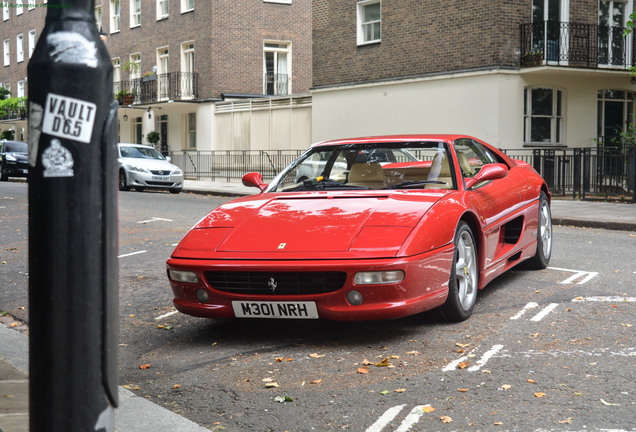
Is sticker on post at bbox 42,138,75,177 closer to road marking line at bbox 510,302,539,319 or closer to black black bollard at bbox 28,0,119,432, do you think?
black black bollard at bbox 28,0,119,432

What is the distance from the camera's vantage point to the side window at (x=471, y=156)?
711cm

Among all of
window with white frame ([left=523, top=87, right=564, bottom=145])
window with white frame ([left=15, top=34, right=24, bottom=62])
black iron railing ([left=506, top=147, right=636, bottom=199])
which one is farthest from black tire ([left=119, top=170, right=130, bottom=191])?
window with white frame ([left=15, top=34, right=24, bottom=62])

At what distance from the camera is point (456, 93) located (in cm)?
2433

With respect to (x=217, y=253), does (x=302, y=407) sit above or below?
below

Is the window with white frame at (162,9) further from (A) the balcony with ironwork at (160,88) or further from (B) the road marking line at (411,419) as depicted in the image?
(B) the road marking line at (411,419)

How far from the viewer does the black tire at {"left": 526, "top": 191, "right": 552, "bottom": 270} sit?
26.9 feet

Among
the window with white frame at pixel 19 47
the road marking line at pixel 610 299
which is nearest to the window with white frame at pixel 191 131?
the window with white frame at pixel 19 47

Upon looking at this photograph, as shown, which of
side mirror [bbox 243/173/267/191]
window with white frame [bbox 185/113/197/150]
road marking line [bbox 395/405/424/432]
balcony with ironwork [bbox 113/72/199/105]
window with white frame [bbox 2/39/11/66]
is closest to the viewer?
road marking line [bbox 395/405/424/432]

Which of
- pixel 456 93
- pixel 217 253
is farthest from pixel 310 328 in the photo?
pixel 456 93

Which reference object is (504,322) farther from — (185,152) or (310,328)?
(185,152)

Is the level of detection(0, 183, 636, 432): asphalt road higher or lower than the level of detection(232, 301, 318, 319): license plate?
lower

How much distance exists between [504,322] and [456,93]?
19.0 m

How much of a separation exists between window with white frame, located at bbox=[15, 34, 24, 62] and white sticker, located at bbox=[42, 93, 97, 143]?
5614cm

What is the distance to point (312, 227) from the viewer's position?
5.70 m
